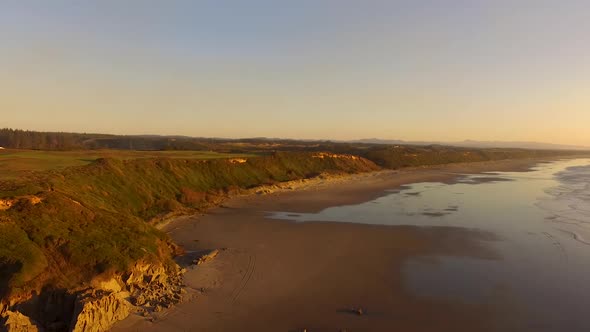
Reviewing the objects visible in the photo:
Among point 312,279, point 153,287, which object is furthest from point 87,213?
point 312,279

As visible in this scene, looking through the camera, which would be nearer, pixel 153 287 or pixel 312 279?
pixel 153 287

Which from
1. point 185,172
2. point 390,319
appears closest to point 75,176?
point 185,172

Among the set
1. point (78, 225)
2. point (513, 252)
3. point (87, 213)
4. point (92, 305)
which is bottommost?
point (513, 252)

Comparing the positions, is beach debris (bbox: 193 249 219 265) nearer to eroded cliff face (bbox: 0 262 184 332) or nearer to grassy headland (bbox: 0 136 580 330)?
grassy headland (bbox: 0 136 580 330)

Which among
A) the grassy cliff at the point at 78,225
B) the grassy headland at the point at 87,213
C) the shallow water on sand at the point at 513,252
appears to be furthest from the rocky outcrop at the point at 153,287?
the shallow water on sand at the point at 513,252

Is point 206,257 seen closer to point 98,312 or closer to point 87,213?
point 87,213
